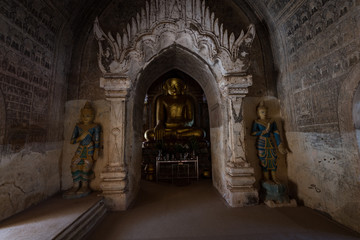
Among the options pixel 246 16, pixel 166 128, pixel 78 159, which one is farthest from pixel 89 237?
pixel 246 16

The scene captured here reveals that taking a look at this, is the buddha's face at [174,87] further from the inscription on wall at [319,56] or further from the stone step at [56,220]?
the stone step at [56,220]

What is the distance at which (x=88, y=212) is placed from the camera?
2.67m

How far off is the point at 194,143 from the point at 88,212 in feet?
12.5

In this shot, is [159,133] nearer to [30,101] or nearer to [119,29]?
[119,29]

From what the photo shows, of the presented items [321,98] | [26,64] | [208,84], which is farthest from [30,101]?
[321,98]

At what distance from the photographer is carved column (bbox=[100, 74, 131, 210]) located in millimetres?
3230

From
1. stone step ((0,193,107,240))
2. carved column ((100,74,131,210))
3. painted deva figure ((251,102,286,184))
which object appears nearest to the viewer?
stone step ((0,193,107,240))

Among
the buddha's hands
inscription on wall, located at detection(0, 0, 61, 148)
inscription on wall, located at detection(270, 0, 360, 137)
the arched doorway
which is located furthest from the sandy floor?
the buddha's hands

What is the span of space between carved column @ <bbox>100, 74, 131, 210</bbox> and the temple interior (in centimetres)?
2

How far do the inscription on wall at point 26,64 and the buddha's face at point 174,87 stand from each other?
4941 millimetres

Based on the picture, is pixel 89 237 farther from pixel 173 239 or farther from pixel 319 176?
pixel 319 176

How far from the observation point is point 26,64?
3.07 meters

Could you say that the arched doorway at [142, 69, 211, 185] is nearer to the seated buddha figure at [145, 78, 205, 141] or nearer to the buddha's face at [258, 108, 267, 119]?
the seated buddha figure at [145, 78, 205, 141]

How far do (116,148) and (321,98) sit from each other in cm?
418
